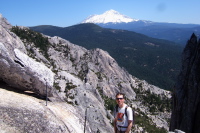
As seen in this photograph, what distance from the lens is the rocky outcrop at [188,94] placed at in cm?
2495

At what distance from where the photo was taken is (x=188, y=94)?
89.5 feet

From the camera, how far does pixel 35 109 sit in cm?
1514

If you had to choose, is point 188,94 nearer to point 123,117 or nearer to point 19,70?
point 123,117

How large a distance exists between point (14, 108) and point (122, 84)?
101383mm

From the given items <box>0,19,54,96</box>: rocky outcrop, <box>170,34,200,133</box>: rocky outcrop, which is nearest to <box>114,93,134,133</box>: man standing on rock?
<box>0,19,54,96</box>: rocky outcrop

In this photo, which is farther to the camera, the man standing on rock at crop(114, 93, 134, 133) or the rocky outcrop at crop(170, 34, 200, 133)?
the rocky outcrop at crop(170, 34, 200, 133)

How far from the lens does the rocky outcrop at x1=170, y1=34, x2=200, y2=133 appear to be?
25.0 m

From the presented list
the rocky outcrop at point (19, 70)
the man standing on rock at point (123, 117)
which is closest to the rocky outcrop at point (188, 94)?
the man standing on rock at point (123, 117)

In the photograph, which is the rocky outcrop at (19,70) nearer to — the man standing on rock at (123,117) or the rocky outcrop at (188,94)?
the man standing on rock at (123,117)

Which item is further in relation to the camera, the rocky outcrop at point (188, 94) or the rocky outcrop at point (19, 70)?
the rocky outcrop at point (188, 94)

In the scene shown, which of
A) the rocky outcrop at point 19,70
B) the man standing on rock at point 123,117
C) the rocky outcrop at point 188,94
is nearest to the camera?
the man standing on rock at point 123,117

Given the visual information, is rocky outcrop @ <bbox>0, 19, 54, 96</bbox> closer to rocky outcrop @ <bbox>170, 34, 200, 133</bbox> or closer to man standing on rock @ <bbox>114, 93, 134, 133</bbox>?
man standing on rock @ <bbox>114, 93, 134, 133</bbox>

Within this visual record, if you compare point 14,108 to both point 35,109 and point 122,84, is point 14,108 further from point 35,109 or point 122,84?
point 122,84

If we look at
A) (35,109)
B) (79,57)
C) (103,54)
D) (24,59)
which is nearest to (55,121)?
(35,109)
